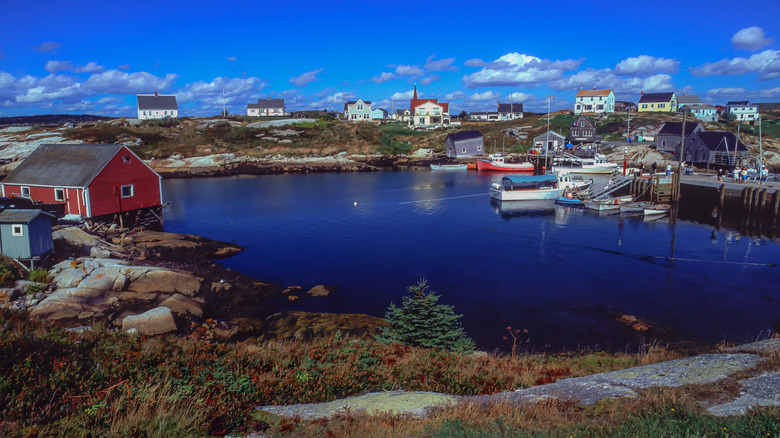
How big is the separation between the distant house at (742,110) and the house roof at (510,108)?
168ft

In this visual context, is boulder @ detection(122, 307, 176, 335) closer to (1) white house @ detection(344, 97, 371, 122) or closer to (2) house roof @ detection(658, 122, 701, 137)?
(2) house roof @ detection(658, 122, 701, 137)

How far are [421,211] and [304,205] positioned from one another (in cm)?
1247

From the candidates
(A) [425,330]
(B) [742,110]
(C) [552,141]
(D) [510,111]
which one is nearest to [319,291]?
(A) [425,330]

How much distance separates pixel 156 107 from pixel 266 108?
30.7 meters

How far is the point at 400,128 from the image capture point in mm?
114250

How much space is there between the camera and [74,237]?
2550cm

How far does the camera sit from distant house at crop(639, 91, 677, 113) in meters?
119

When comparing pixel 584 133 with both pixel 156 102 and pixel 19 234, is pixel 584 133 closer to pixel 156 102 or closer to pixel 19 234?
pixel 19 234

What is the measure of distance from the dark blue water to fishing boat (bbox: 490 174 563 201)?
9.48 feet

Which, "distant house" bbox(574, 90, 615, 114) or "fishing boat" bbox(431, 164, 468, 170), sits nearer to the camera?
"fishing boat" bbox(431, 164, 468, 170)

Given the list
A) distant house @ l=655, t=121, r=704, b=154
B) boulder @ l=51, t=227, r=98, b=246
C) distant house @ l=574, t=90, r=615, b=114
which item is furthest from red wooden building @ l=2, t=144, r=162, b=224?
distant house @ l=574, t=90, r=615, b=114

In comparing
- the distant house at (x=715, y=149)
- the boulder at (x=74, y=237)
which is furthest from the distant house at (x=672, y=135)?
the boulder at (x=74, y=237)

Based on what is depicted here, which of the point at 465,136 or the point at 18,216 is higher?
the point at 465,136

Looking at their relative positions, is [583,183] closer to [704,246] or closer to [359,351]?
[704,246]
